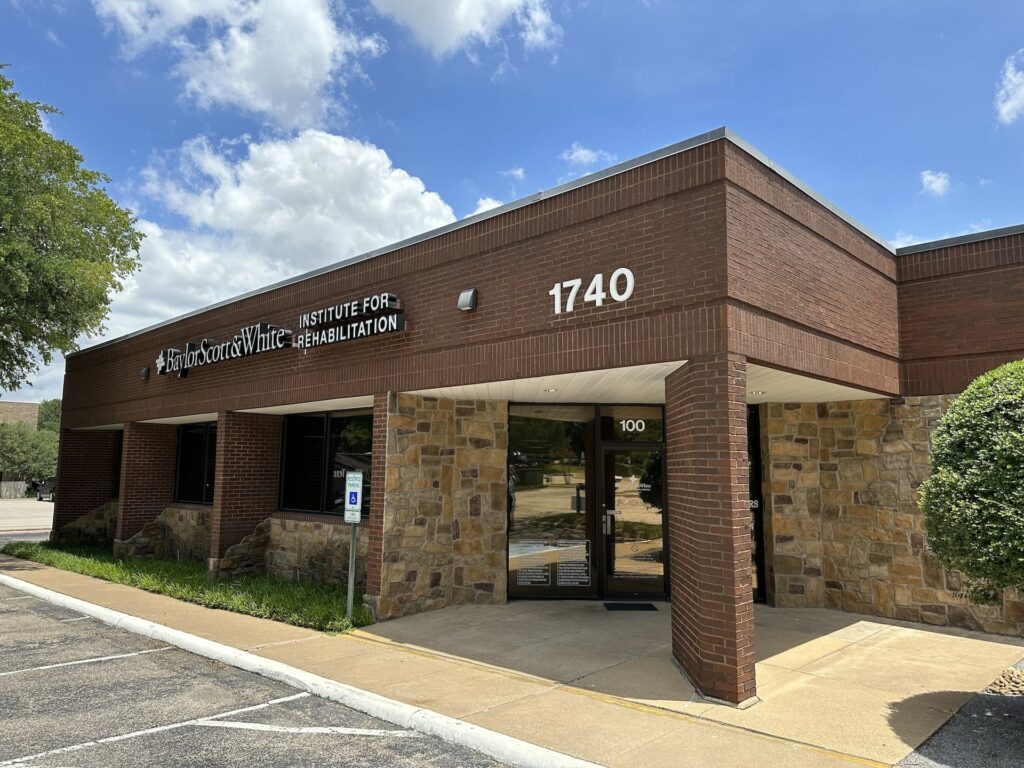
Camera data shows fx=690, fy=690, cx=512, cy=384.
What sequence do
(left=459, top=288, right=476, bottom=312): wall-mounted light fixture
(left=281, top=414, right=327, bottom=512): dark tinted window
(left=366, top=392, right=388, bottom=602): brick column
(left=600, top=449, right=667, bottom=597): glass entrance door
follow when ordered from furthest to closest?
(left=281, top=414, right=327, bottom=512): dark tinted window
(left=600, top=449, right=667, bottom=597): glass entrance door
(left=366, top=392, right=388, bottom=602): brick column
(left=459, top=288, right=476, bottom=312): wall-mounted light fixture

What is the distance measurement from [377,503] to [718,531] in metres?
5.06

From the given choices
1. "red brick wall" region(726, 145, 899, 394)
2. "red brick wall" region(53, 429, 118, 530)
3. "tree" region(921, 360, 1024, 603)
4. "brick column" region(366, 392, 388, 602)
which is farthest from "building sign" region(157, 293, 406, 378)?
"red brick wall" region(53, 429, 118, 530)

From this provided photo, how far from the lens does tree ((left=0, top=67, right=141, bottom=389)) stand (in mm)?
14844

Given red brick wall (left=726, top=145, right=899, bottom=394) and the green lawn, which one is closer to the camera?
red brick wall (left=726, top=145, right=899, bottom=394)

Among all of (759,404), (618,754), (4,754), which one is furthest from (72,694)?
(759,404)

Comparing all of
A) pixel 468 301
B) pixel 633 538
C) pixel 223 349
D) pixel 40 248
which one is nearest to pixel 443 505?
pixel 633 538

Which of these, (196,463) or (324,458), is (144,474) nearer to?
(196,463)

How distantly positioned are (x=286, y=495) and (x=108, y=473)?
9.50m

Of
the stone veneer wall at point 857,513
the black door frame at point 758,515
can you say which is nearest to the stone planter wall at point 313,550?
the black door frame at point 758,515

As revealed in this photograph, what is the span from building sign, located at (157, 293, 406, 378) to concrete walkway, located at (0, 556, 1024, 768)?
4184 mm

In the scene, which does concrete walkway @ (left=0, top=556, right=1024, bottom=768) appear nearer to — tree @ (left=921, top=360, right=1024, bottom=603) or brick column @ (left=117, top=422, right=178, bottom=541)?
tree @ (left=921, top=360, right=1024, bottom=603)

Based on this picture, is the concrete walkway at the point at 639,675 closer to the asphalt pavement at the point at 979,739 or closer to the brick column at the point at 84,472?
the asphalt pavement at the point at 979,739

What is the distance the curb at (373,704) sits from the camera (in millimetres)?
5023

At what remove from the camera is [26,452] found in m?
53.2
